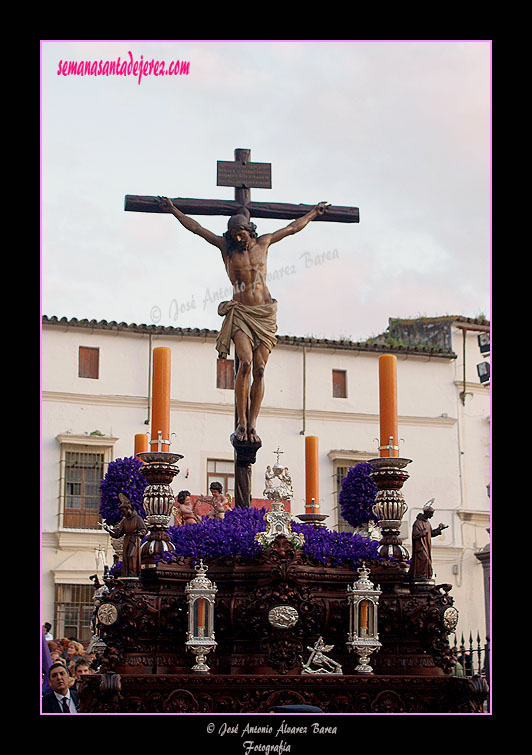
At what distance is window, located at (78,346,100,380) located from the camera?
21906 mm

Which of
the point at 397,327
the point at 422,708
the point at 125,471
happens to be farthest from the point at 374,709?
the point at 397,327

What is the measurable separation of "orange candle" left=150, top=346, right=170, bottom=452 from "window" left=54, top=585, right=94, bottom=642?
1522 centimetres

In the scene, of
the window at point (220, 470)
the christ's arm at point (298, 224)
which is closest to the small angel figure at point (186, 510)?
the christ's arm at point (298, 224)

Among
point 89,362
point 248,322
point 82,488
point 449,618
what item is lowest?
point 449,618

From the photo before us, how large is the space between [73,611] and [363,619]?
1587 cm

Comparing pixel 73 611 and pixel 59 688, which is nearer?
pixel 59 688

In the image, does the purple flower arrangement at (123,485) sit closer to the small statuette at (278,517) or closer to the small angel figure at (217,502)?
the small angel figure at (217,502)

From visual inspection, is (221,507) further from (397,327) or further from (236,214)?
(397,327)

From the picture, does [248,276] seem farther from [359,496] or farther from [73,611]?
[73,611]

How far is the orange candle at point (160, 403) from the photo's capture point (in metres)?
6.02

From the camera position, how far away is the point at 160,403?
6.12 m

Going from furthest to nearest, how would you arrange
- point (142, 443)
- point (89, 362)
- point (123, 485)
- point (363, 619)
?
point (89, 362) → point (142, 443) → point (123, 485) → point (363, 619)

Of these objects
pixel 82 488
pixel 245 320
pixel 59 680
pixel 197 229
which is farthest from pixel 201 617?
pixel 82 488

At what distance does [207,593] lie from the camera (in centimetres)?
562
